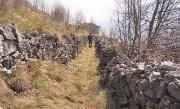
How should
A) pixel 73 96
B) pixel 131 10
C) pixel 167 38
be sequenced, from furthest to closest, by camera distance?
pixel 131 10 < pixel 167 38 < pixel 73 96

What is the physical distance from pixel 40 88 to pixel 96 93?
2282mm

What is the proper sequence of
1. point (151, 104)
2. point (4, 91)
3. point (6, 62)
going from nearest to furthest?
1. point (151, 104)
2. point (4, 91)
3. point (6, 62)

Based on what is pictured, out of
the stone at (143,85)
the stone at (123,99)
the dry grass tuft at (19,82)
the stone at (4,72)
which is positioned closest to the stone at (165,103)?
the stone at (143,85)

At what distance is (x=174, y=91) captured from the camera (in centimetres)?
499

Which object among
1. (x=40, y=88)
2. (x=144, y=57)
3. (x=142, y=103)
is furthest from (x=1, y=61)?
→ (x=144, y=57)

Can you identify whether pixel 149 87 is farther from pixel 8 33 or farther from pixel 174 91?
→ pixel 8 33

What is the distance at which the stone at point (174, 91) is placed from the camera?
16.0 ft

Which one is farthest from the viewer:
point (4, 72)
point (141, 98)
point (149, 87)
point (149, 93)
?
point (4, 72)

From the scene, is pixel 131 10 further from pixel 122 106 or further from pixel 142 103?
pixel 142 103

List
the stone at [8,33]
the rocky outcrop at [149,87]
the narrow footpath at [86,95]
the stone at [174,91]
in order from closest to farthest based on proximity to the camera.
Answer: the stone at [174,91] < the rocky outcrop at [149,87] < the narrow footpath at [86,95] < the stone at [8,33]

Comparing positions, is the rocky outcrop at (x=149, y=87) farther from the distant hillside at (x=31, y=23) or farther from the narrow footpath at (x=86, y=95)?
the distant hillside at (x=31, y=23)

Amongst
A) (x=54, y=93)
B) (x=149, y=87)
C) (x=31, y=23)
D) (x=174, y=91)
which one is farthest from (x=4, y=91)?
(x=31, y=23)

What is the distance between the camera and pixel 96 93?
10297mm

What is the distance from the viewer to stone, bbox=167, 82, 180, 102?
4.88 metres
